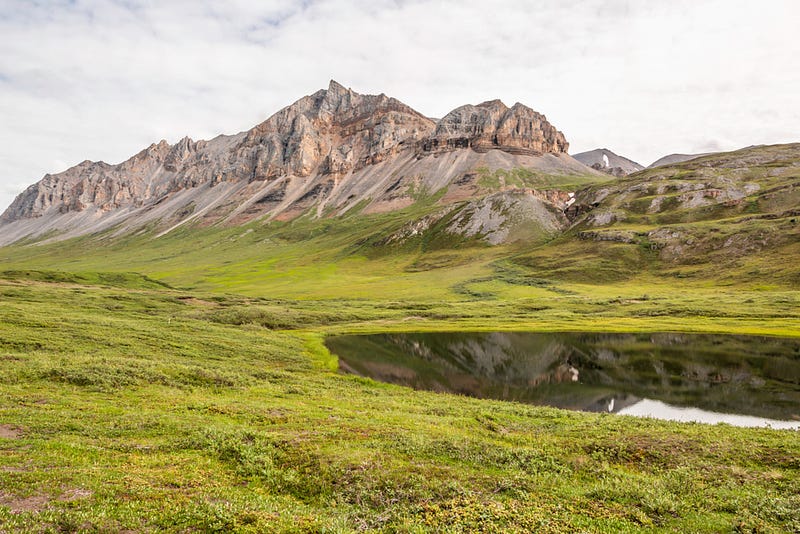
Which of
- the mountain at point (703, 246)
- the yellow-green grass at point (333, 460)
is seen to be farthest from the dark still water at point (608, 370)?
the mountain at point (703, 246)

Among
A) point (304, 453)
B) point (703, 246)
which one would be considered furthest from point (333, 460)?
point (703, 246)

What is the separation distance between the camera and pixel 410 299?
126 meters

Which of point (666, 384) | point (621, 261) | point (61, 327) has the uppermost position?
point (621, 261)

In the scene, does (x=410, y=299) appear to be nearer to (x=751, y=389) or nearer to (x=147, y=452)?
(x=751, y=389)

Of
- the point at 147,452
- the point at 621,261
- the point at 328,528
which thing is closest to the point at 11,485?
the point at 147,452

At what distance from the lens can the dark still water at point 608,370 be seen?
4075cm

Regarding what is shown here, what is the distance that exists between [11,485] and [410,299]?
373ft

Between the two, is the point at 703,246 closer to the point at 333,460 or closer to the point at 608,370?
the point at 608,370

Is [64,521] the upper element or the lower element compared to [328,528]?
upper

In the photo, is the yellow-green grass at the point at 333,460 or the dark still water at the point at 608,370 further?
the dark still water at the point at 608,370

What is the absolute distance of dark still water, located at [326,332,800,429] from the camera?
40750mm

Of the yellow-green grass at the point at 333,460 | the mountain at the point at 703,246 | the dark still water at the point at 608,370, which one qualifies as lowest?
the dark still water at the point at 608,370

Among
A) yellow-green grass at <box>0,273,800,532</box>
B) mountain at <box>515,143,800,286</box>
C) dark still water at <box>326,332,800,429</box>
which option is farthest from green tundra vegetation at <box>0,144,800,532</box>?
mountain at <box>515,143,800,286</box>

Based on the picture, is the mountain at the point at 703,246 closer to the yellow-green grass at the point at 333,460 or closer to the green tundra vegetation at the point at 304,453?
the yellow-green grass at the point at 333,460
